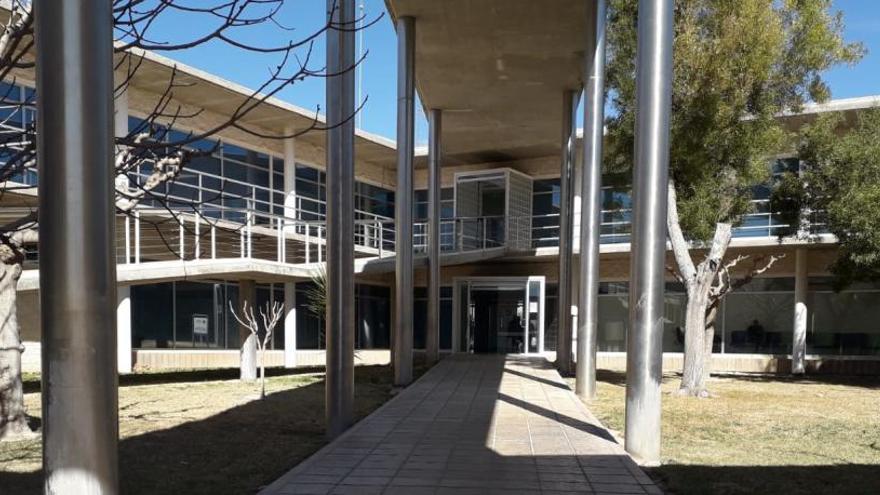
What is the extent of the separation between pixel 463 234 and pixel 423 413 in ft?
51.8

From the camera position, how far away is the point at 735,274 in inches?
869

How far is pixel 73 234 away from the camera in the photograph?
95.5 inches

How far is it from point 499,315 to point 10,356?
17248mm

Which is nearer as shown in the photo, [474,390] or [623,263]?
[474,390]

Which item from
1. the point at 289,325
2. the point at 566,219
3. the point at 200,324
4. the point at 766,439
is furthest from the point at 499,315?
the point at 766,439

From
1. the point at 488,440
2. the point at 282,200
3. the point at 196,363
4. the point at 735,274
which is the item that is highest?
the point at 282,200

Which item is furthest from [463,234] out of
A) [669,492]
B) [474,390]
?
[669,492]

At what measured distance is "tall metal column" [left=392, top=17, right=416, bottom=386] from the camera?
46.6ft

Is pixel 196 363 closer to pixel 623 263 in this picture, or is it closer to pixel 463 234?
pixel 463 234

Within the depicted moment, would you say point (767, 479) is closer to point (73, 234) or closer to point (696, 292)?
point (73, 234)

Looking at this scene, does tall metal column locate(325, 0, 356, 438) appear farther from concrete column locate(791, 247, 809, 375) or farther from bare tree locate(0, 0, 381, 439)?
concrete column locate(791, 247, 809, 375)

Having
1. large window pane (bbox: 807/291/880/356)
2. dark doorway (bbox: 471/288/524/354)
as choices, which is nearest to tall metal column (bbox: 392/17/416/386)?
dark doorway (bbox: 471/288/524/354)

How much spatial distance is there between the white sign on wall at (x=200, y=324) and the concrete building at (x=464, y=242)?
4 centimetres

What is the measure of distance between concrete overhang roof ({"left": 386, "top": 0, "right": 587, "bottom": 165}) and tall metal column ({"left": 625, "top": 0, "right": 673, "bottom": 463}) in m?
7.02
